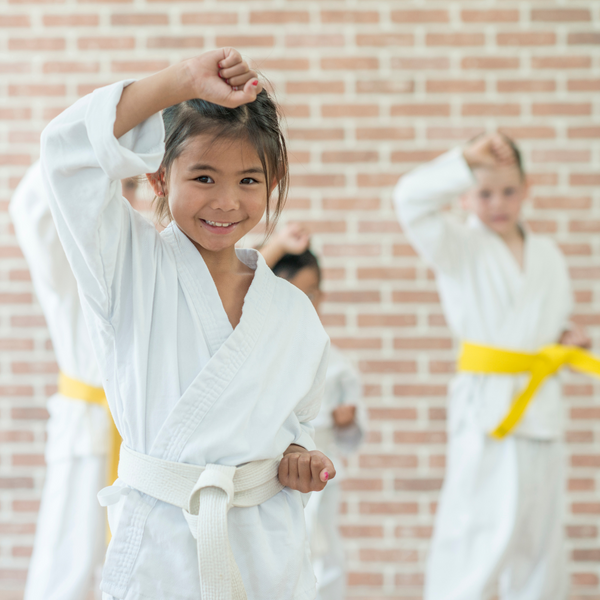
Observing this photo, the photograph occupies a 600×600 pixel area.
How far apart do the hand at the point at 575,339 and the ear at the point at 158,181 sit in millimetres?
1373

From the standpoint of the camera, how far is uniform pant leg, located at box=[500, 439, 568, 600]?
1890mm

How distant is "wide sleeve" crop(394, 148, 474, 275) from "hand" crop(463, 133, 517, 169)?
3 centimetres

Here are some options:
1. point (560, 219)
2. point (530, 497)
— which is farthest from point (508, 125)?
point (530, 497)

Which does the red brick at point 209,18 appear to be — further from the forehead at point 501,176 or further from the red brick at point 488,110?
the forehead at point 501,176

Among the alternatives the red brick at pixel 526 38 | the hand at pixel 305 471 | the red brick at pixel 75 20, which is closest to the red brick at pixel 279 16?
the red brick at pixel 75 20

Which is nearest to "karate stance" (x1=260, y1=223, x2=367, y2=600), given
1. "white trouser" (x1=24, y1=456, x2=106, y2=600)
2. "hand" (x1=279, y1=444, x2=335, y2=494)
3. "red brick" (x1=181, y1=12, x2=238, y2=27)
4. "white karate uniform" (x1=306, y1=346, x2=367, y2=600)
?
"white karate uniform" (x1=306, y1=346, x2=367, y2=600)

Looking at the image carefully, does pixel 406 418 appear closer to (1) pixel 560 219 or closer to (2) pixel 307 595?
(1) pixel 560 219

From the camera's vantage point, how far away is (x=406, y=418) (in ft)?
7.87

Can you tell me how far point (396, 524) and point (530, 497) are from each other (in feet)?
2.08

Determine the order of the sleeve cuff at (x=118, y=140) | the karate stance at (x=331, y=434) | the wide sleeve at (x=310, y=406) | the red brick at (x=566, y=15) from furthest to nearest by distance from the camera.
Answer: the red brick at (x=566, y=15) → the karate stance at (x=331, y=434) → the wide sleeve at (x=310, y=406) → the sleeve cuff at (x=118, y=140)

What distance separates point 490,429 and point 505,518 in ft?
Answer: 0.77

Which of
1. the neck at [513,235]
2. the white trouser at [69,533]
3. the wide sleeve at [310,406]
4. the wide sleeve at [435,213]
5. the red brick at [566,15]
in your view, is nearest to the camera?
the wide sleeve at [310,406]

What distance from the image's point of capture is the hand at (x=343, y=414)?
189cm

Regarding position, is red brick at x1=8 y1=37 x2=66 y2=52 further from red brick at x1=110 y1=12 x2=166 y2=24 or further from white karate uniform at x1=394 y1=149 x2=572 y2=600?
white karate uniform at x1=394 y1=149 x2=572 y2=600
